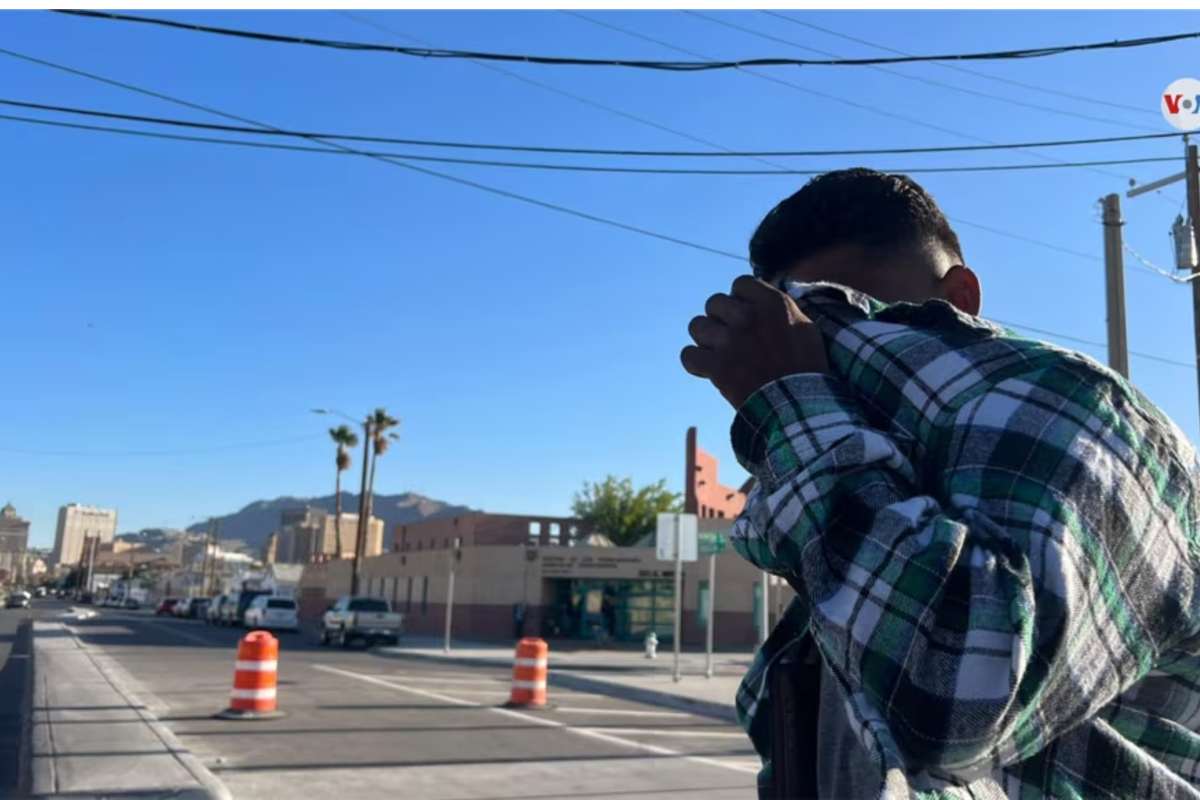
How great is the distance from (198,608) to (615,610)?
126ft

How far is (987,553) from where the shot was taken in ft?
2.79

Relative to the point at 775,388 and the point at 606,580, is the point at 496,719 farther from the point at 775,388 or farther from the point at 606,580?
the point at 606,580

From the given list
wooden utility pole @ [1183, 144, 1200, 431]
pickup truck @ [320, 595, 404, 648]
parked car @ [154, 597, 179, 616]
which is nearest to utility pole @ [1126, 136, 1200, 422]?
wooden utility pole @ [1183, 144, 1200, 431]

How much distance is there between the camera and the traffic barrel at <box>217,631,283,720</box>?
12.6 m

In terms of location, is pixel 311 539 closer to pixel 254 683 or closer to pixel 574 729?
pixel 254 683

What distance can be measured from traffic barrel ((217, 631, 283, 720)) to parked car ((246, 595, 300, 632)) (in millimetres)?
34083

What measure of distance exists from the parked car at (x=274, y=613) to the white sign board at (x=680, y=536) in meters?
28.2

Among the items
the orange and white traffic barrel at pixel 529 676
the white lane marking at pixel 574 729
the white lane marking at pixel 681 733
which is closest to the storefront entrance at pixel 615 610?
the white lane marking at pixel 574 729

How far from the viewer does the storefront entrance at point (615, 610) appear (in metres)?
41.6

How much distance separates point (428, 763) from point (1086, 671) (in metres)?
9.54

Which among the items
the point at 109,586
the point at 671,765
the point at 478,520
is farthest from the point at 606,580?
the point at 109,586

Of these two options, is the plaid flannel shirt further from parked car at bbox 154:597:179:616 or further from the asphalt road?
parked car at bbox 154:597:179:616

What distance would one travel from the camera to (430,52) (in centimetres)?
964

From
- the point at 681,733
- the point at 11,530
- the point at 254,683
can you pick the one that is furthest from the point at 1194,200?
the point at 11,530
